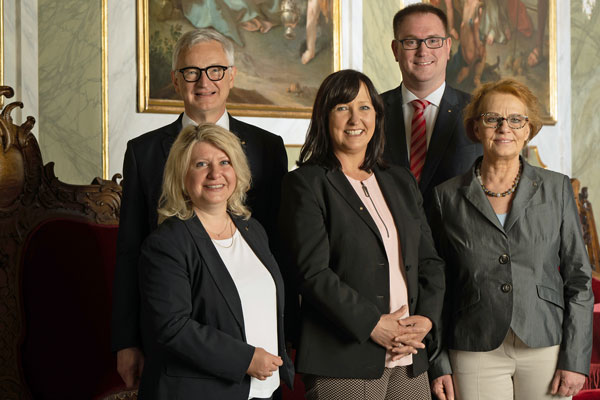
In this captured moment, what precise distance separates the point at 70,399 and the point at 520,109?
2724 millimetres

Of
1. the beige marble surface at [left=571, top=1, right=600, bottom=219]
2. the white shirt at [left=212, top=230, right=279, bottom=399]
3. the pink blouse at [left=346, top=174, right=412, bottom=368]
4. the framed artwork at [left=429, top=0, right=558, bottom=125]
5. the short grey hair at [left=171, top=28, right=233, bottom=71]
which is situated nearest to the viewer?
the white shirt at [left=212, top=230, right=279, bottom=399]

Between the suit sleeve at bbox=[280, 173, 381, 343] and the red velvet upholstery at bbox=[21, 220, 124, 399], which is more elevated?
the suit sleeve at bbox=[280, 173, 381, 343]

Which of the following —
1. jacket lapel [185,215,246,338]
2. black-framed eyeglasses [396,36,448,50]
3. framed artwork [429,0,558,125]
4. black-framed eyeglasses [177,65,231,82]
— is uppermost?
framed artwork [429,0,558,125]

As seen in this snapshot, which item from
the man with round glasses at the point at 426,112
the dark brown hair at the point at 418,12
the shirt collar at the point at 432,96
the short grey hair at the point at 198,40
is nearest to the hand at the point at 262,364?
the short grey hair at the point at 198,40

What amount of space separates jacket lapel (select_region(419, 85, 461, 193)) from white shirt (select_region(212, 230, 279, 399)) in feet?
3.96

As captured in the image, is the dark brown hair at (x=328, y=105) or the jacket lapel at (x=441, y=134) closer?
the dark brown hair at (x=328, y=105)

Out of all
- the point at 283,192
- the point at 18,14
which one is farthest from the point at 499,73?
the point at 283,192

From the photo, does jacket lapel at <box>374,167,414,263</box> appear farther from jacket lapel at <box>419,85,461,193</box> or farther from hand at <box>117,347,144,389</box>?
hand at <box>117,347,144,389</box>

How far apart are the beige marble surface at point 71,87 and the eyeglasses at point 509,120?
3246 millimetres

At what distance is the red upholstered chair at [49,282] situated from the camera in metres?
3.68

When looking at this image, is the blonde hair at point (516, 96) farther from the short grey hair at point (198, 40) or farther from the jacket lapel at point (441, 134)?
the short grey hair at point (198, 40)

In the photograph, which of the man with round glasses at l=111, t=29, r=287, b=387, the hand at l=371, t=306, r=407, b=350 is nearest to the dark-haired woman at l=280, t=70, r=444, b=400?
the hand at l=371, t=306, r=407, b=350

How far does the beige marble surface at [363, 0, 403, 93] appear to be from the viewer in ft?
21.1

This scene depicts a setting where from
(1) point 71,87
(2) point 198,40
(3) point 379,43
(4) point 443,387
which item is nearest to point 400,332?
(4) point 443,387
